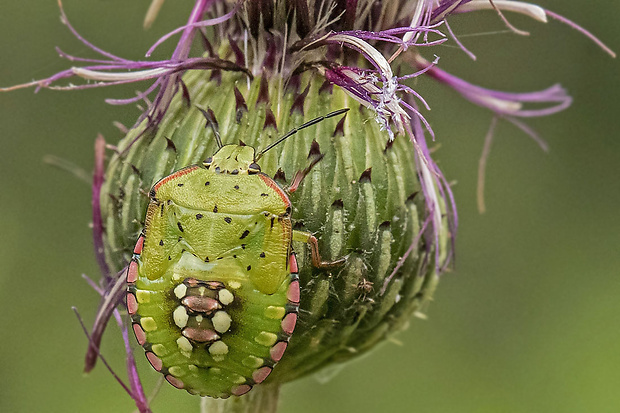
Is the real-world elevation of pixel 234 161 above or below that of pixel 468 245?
above

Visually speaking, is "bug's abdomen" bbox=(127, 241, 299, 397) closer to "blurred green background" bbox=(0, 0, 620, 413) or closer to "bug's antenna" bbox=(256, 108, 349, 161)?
"bug's antenna" bbox=(256, 108, 349, 161)

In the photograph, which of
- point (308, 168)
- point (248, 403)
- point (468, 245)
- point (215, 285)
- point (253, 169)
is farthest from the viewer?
point (468, 245)

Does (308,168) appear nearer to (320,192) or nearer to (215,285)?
(320,192)

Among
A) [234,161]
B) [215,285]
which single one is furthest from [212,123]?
[215,285]

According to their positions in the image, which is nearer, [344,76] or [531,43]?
[344,76]

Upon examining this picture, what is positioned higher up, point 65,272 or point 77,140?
point 77,140

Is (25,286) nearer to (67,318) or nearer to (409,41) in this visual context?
(67,318)

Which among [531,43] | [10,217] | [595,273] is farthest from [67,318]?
[531,43]
